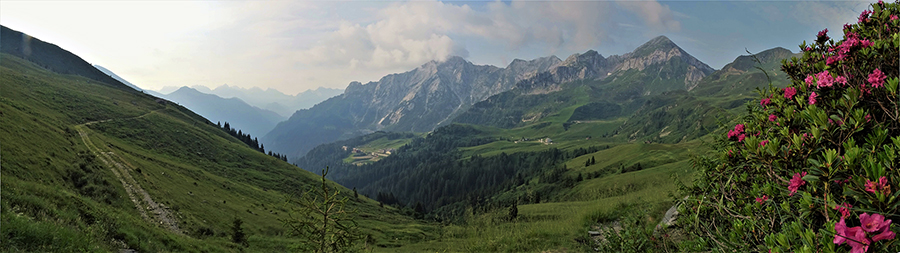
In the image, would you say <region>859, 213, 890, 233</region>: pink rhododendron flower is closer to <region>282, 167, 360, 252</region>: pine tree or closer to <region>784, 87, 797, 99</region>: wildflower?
<region>784, 87, 797, 99</region>: wildflower

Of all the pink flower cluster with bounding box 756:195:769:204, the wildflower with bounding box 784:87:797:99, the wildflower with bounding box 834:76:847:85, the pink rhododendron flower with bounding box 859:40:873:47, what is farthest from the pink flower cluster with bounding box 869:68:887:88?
the pink flower cluster with bounding box 756:195:769:204

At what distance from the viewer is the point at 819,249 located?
8.09 feet

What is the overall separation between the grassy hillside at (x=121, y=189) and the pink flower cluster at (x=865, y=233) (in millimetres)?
17144

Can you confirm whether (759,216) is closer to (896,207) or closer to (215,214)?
(896,207)

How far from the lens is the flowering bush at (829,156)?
228 centimetres

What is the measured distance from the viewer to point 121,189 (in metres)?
34.0

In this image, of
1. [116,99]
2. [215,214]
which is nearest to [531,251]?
[215,214]

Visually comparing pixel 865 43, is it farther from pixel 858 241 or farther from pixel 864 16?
pixel 858 241

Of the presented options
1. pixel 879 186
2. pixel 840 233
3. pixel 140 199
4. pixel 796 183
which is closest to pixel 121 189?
pixel 140 199

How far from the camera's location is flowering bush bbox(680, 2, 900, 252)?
7.47ft

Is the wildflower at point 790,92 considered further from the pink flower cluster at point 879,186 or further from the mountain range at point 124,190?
the mountain range at point 124,190

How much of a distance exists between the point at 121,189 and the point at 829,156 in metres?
48.4

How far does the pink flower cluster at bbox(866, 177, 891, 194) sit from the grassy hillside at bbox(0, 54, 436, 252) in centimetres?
1736

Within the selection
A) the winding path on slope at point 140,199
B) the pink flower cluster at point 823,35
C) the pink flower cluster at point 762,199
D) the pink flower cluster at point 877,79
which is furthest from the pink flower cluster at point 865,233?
the winding path on slope at point 140,199
